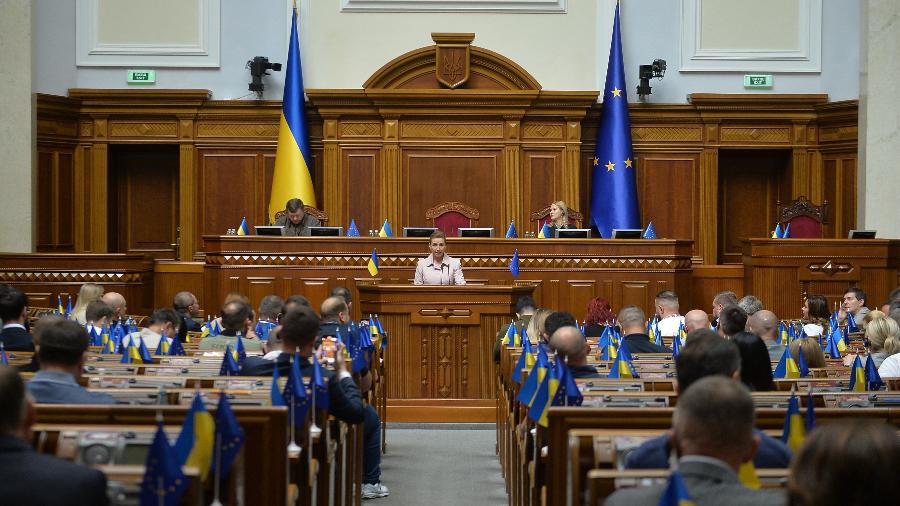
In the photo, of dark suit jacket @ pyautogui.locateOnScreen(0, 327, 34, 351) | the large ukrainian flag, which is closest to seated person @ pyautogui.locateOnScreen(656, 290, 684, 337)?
dark suit jacket @ pyautogui.locateOnScreen(0, 327, 34, 351)

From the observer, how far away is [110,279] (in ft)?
43.4

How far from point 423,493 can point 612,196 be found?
29.0 ft

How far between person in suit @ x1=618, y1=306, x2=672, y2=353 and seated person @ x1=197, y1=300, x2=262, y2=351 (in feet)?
7.44

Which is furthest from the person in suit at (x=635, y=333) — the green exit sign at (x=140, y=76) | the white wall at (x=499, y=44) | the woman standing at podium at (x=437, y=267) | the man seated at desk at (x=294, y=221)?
the green exit sign at (x=140, y=76)

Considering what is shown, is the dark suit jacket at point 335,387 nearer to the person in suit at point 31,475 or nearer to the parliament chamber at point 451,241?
the parliament chamber at point 451,241

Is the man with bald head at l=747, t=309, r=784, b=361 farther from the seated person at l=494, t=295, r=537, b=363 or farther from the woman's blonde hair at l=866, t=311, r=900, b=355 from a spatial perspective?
the seated person at l=494, t=295, r=537, b=363

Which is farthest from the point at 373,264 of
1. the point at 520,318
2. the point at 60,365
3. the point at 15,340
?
the point at 60,365

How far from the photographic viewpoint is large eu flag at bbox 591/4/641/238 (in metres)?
15.3

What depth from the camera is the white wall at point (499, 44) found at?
629 inches

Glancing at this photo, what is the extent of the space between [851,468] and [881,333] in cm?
505

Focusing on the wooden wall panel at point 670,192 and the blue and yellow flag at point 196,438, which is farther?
the wooden wall panel at point 670,192

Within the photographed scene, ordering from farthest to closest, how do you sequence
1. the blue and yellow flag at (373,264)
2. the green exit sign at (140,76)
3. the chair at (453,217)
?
the green exit sign at (140,76), the chair at (453,217), the blue and yellow flag at (373,264)

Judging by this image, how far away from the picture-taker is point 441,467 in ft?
26.0

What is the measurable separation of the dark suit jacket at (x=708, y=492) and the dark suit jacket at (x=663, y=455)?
550 millimetres
